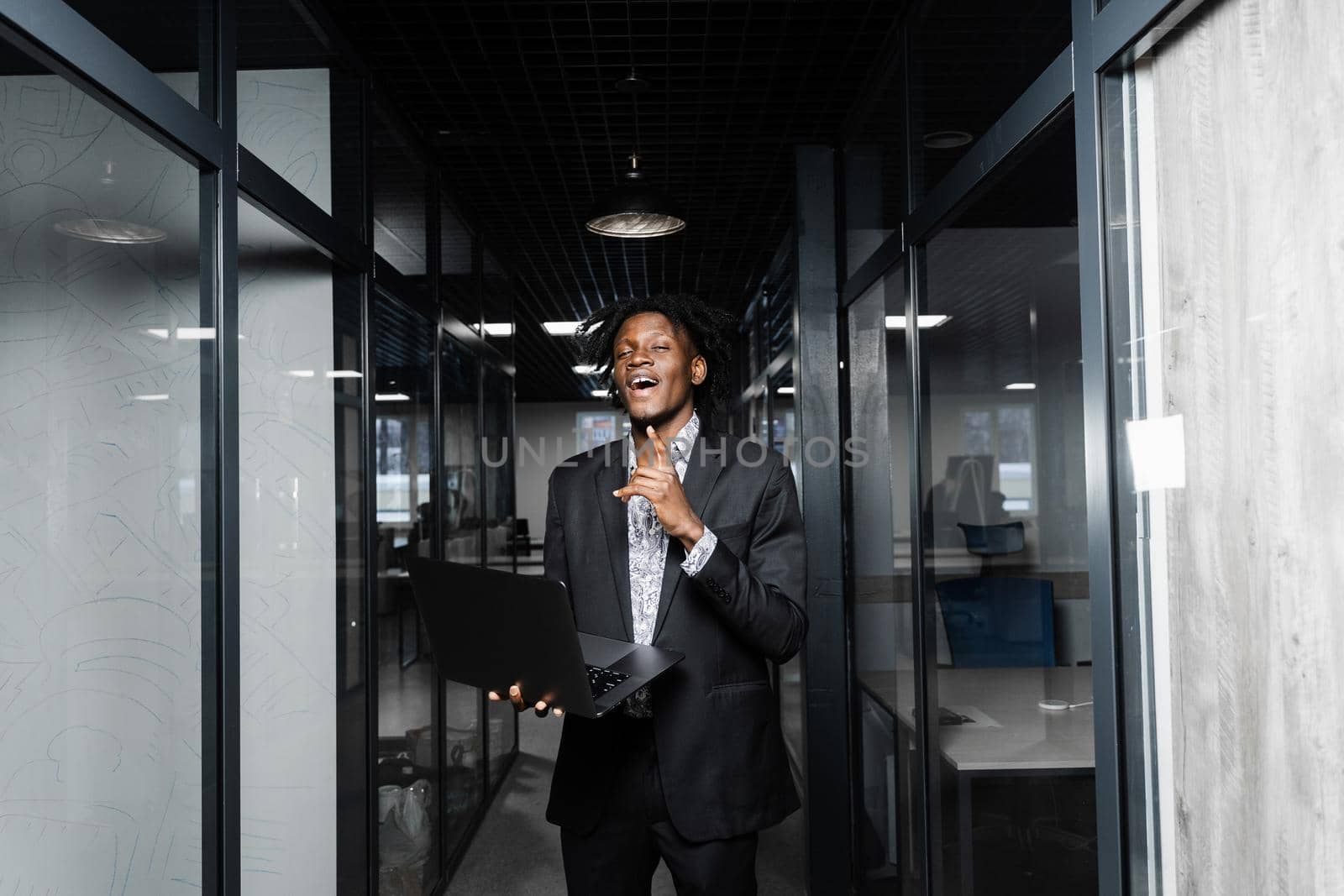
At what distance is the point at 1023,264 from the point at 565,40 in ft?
6.06

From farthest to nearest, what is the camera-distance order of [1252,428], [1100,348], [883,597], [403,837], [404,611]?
[404,611] → [403,837] → [883,597] → [1100,348] → [1252,428]

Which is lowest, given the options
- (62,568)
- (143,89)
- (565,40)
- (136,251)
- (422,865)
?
(422,865)

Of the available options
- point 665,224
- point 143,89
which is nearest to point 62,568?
point 143,89

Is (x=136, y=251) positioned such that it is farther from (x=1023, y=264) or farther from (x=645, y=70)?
(x=645, y=70)

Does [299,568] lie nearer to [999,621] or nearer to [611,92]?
[999,621]

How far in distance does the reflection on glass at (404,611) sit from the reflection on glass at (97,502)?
132 cm

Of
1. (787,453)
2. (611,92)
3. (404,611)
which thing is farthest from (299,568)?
(787,453)

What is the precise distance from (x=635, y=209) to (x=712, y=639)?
2385 mm

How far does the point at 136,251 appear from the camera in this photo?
151cm

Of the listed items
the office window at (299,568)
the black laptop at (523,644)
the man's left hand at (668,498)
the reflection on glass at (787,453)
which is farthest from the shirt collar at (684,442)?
the reflection on glass at (787,453)

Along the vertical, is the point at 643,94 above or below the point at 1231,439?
above

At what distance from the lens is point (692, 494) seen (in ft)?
6.27

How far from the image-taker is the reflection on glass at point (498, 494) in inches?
189

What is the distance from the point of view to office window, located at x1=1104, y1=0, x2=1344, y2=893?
0.89 metres
